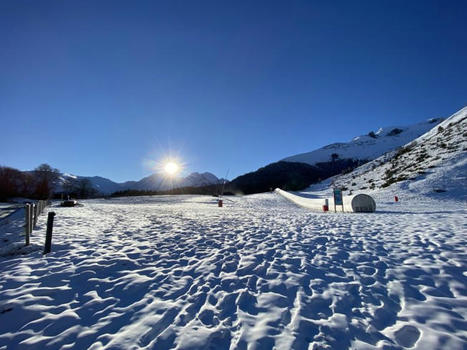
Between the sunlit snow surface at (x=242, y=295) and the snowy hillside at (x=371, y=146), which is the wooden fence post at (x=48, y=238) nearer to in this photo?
the sunlit snow surface at (x=242, y=295)

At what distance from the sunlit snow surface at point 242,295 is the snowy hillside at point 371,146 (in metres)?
127

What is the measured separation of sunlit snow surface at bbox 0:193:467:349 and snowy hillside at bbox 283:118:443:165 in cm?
12660

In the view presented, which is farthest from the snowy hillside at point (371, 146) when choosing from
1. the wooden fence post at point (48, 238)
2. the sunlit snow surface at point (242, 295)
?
the wooden fence post at point (48, 238)

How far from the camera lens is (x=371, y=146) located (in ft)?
470

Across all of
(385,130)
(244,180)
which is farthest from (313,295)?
(385,130)

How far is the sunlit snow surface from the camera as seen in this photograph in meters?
2.99

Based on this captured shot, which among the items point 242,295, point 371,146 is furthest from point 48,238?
point 371,146

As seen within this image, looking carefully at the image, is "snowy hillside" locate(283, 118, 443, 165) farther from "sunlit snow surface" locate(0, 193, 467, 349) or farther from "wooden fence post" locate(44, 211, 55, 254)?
"wooden fence post" locate(44, 211, 55, 254)

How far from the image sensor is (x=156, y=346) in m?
2.87

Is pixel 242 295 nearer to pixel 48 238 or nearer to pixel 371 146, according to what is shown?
pixel 48 238

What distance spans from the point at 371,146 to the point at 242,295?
6675 inches

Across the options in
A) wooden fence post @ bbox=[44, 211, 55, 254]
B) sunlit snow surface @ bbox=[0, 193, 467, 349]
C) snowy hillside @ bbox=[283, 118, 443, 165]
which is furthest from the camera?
snowy hillside @ bbox=[283, 118, 443, 165]

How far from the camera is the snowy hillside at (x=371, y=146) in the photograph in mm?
128625

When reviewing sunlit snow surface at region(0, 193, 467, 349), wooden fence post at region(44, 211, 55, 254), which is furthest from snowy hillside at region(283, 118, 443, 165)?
wooden fence post at region(44, 211, 55, 254)
